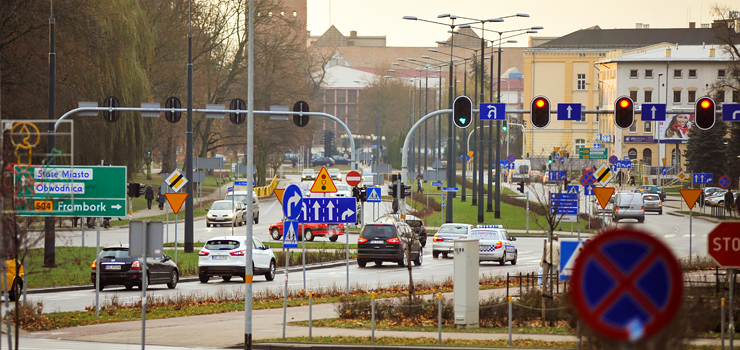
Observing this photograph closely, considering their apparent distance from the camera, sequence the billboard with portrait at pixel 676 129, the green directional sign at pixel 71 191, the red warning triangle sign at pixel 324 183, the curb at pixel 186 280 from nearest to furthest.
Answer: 1. the green directional sign at pixel 71 191
2. the red warning triangle sign at pixel 324 183
3. the curb at pixel 186 280
4. the billboard with portrait at pixel 676 129

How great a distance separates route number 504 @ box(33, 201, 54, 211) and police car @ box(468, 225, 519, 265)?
1991 centimetres

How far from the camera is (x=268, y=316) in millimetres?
19531

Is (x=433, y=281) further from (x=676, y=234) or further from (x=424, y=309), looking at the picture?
(x=676, y=234)

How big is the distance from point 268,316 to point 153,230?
478cm

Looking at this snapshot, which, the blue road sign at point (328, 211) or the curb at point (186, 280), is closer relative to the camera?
the blue road sign at point (328, 211)

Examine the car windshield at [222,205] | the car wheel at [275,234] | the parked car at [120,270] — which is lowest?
the car wheel at [275,234]

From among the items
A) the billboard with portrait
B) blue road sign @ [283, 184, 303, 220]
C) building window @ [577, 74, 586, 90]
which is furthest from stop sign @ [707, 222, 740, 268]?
building window @ [577, 74, 586, 90]

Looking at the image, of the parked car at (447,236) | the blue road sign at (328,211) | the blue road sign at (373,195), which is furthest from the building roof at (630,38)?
the blue road sign at (328,211)

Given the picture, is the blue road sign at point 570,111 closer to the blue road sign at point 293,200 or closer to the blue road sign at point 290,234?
the blue road sign at point 290,234

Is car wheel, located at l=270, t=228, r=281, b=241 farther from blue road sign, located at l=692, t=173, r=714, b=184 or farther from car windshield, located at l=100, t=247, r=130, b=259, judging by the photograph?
blue road sign, located at l=692, t=173, r=714, b=184

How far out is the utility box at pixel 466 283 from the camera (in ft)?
57.3

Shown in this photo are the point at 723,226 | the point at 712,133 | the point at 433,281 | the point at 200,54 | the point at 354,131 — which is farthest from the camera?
the point at 354,131

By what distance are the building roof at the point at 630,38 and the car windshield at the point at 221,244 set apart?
330 feet

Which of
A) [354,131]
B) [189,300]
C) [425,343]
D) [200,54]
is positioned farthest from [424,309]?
[354,131]
